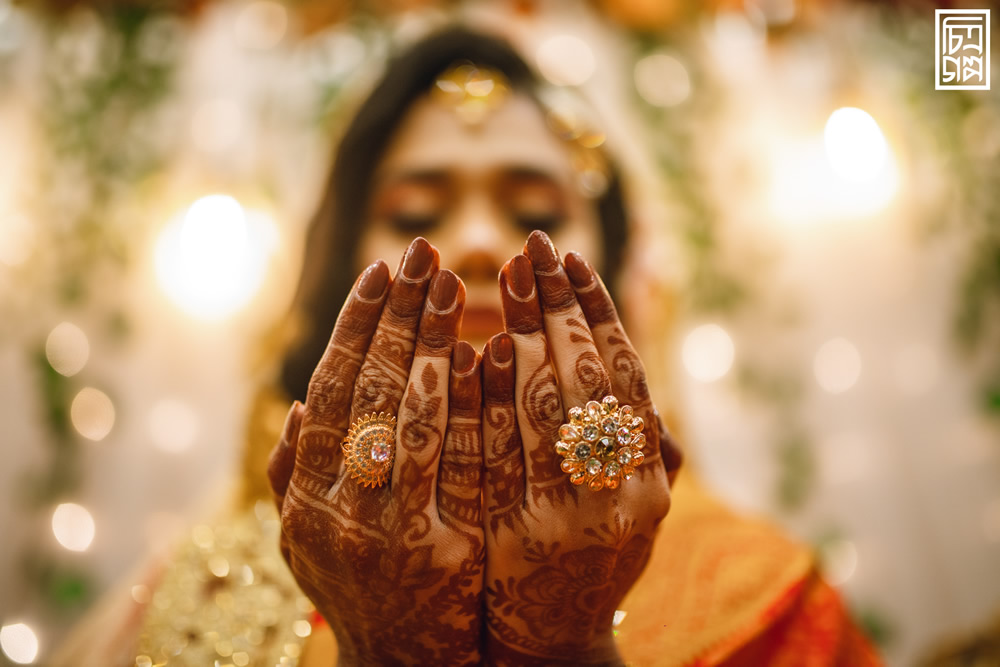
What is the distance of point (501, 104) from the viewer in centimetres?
103

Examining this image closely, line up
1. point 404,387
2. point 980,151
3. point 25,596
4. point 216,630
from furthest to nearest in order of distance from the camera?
point 980,151, point 25,596, point 216,630, point 404,387

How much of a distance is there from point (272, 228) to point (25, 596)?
1124 millimetres

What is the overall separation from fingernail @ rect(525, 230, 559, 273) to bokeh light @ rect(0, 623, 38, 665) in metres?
1.17

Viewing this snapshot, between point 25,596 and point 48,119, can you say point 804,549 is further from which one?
point 48,119

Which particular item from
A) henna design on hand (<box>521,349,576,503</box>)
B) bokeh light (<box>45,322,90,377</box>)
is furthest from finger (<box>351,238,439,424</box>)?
bokeh light (<box>45,322,90,377</box>)

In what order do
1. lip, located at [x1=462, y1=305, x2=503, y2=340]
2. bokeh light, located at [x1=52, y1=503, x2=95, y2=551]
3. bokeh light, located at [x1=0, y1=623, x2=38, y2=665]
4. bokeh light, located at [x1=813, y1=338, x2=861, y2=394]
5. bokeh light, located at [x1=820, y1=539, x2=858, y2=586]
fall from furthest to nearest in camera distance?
bokeh light, located at [x1=813, y1=338, x2=861, y2=394], bokeh light, located at [x1=820, y1=539, x2=858, y2=586], bokeh light, located at [x1=52, y1=503, x2=95, y2=551], bokeh light, located at [x1=0, y1=623, x2=38, y2=665], lip, located at [x1=462, y1=305, x2=503, y2=340]

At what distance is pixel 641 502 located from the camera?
1.65ft

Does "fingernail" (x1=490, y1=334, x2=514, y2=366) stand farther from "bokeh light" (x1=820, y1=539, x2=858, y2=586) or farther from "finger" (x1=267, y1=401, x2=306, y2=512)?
"bokeh light" (x1=820, y1=539, x2=858, y2=586)

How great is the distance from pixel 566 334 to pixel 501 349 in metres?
0.05

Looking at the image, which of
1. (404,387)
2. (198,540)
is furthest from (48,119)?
(404,387)

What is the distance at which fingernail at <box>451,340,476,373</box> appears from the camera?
0.48 m

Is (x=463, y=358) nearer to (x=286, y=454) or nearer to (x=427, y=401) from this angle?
(x=427, y=401)

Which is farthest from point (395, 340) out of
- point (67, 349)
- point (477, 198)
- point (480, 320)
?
point (67, 349)

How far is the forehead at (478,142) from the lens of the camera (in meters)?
0.95
